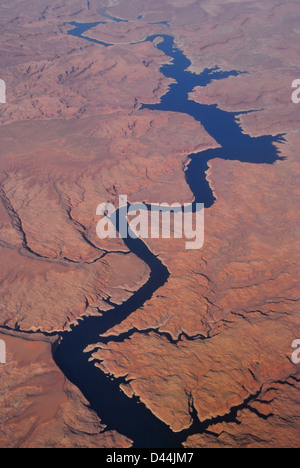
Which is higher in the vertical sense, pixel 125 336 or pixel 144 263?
pixel 144 263

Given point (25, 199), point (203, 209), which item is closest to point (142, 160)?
point (203, 209)

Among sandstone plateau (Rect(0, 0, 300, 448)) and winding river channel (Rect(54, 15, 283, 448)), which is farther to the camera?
sandstone plateau (Rect(0, 0, 300, 448))

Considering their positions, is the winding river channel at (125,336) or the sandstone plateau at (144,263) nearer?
the winding river channel at (125,336)

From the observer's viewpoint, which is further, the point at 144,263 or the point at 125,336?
the point at 144,263

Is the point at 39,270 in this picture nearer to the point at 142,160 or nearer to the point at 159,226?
the point at 159,226
